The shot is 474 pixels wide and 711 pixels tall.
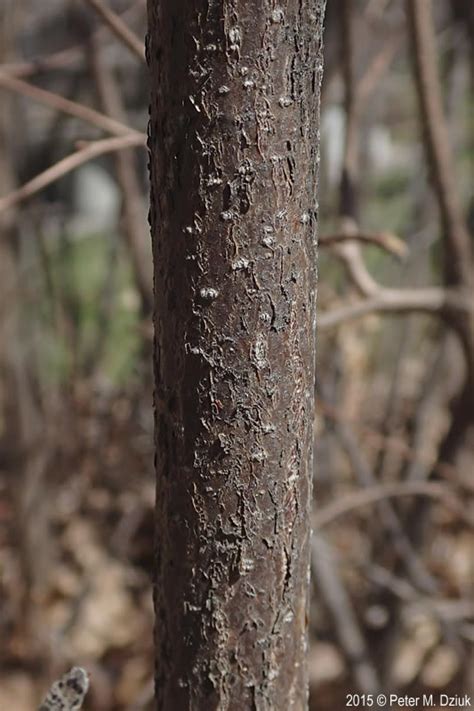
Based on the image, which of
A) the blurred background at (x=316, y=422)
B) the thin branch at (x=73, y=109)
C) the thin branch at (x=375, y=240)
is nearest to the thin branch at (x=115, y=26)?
the thin branch at (x=73, y=109)

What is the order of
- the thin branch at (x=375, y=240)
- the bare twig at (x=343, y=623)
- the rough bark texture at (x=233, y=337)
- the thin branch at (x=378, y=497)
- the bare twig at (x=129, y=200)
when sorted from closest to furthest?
the rough bark texture at (x=233, y=337) → the thin branch at (x=375, y=240) → the thin branch at (x=378, y=497) → the bare twig at (x=343, y=623) → the bare twig at (x=129, y=200)

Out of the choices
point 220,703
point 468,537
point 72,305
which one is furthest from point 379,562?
point 220,703

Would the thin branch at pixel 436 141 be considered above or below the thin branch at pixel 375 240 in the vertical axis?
above

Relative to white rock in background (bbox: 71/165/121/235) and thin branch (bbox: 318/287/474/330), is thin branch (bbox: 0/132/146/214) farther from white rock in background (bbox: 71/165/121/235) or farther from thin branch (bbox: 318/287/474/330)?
white rock in background (bbox: 71/165/121/235)

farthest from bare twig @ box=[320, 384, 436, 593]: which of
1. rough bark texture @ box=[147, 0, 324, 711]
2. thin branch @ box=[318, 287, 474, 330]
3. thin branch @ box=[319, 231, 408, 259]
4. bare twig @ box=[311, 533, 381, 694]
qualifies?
rough bark texture @ box=[147, 0, 324, 711]

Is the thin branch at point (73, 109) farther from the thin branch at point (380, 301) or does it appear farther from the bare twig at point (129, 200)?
the bare twig at point (129, 200)

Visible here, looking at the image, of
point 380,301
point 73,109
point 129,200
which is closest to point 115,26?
point 73,109

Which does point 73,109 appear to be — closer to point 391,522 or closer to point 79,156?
point 79,156
